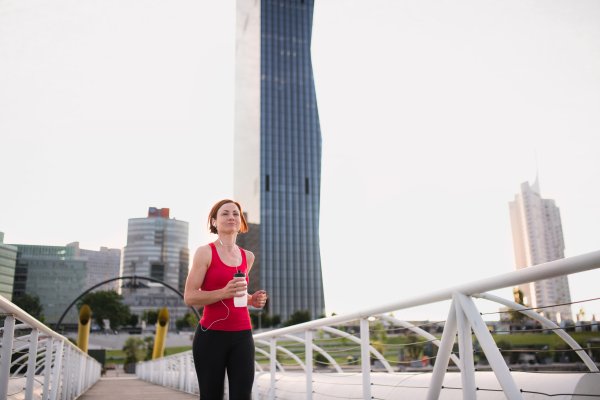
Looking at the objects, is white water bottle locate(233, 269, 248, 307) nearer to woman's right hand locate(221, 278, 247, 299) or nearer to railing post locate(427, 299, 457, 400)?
woman's right hand locate(221, 278, 247, 299)

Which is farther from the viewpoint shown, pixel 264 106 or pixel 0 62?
pixel 264 106

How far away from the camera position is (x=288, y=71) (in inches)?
3607

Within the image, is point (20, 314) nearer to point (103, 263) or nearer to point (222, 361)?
point (222, 361)

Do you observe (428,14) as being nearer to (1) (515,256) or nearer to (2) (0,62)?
(2) (0,62)

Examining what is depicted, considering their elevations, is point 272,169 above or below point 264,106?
below

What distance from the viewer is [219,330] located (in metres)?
2.46

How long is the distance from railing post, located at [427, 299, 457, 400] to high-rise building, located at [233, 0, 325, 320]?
267 ft

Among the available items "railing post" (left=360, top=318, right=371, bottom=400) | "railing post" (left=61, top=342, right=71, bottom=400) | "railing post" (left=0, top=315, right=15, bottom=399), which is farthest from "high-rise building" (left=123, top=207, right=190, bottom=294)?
"railing post" (left=360, top=318, right=371, bottom=400)

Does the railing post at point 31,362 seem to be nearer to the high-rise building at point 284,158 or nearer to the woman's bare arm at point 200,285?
the woman's bare arm at point 200,285

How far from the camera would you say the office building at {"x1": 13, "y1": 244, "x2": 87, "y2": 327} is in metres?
85.1

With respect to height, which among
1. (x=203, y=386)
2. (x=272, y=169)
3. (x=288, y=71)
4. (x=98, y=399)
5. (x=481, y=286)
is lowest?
(x=98, y=399)

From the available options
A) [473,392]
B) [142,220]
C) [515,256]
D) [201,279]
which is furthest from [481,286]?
[142,220]

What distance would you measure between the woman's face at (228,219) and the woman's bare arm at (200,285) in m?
0.18

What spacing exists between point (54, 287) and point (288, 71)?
204ft
